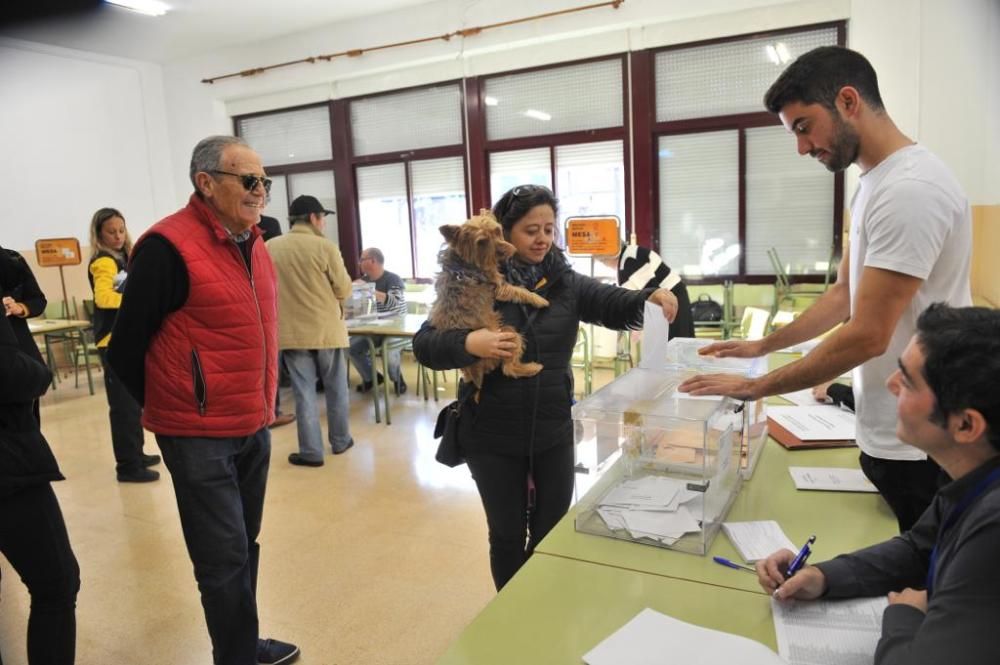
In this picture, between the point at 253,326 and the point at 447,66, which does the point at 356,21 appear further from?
the point at 253,326

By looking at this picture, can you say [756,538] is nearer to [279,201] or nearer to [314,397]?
[314,397]

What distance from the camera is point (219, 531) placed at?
1801 millimetres

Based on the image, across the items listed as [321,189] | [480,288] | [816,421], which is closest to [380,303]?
[321,189]

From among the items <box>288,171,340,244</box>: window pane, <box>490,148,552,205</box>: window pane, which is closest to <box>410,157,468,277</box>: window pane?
<box>490,148,552,205</box>: window pane

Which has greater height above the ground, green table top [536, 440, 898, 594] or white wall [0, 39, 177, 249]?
white wall [0, 39, 177, 249]

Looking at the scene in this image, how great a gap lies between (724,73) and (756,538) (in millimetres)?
5505

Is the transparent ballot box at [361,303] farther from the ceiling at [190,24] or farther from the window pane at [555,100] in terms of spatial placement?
the ceiling at [190,24]

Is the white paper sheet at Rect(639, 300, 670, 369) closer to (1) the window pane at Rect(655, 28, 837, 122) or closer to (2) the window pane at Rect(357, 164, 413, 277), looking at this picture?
(1) the window pane at Rect(655, 28, 837, 122)

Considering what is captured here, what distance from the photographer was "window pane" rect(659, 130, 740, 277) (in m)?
6.19

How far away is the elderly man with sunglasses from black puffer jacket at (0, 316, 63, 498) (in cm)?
20

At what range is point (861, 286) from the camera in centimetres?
142

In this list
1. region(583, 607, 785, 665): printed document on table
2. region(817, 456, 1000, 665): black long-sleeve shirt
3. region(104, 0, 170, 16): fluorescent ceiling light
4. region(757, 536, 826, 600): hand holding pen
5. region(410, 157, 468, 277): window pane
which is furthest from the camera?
region(410, 157, 468, 277): window pane

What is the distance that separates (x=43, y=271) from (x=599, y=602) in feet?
28.6

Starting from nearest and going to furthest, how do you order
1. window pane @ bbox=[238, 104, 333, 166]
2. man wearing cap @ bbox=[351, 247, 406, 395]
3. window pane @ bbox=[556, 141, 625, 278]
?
man wearing cap @ bbox=[351, 247, 406, 395]
window pane @ bbox=[556, 141, 625, 278]
window pane @ bbox=[238, 104, 333, 166]
